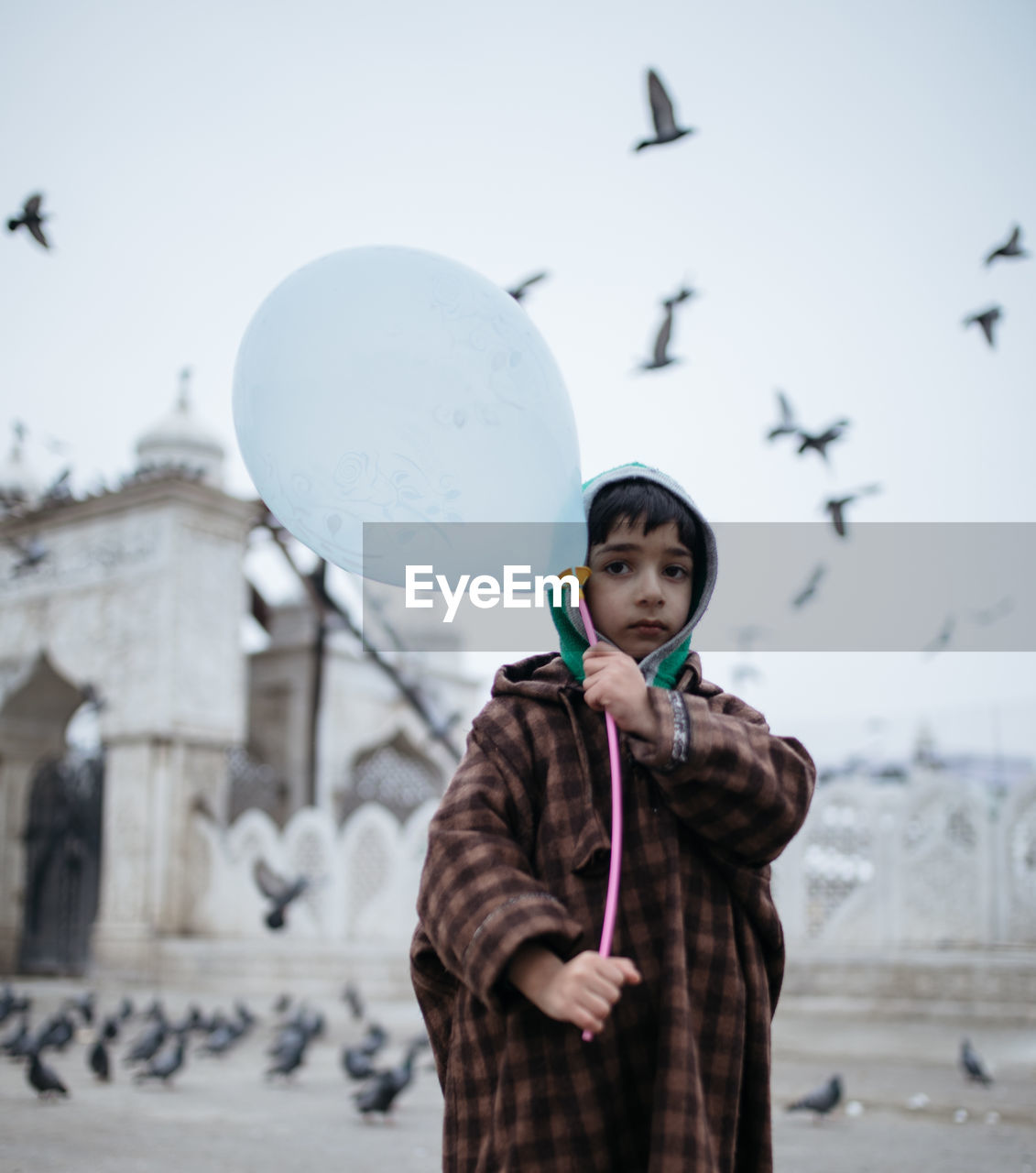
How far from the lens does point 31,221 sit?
18.2 feet

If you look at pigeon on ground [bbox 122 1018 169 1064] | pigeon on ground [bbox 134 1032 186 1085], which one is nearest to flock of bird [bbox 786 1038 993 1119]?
pigeon on ground [bbox 134 1032 186 1085]

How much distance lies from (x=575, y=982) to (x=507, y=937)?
0.10 m

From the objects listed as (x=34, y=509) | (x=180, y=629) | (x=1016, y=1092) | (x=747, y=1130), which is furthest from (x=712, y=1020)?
(x=34, y=509)

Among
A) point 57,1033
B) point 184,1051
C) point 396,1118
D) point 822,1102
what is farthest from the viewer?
point 57,1033

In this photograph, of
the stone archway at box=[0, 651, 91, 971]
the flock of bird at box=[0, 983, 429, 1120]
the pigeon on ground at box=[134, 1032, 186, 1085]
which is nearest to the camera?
the flock of bird at box=[0, 983, 429, 1120]

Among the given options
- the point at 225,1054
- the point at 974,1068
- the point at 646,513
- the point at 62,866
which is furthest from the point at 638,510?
the point at 62,866

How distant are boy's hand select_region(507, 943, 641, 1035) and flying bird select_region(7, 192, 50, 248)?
16.7 ft

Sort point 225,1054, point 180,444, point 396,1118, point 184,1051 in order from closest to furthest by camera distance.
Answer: point 396,1118 < point 184,1051 < point 225,1054 < point 180,444

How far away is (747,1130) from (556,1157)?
13.4 inches

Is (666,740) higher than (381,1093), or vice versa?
(666,740)

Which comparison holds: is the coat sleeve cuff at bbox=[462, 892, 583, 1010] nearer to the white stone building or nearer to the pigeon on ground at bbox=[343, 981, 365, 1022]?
the pigeon on ground at bbox=[343, 981, 365, 1022]

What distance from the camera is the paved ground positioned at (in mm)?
4070

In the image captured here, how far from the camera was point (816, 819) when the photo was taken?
30.0ft

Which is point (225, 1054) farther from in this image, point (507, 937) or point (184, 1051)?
point (507, 937)
